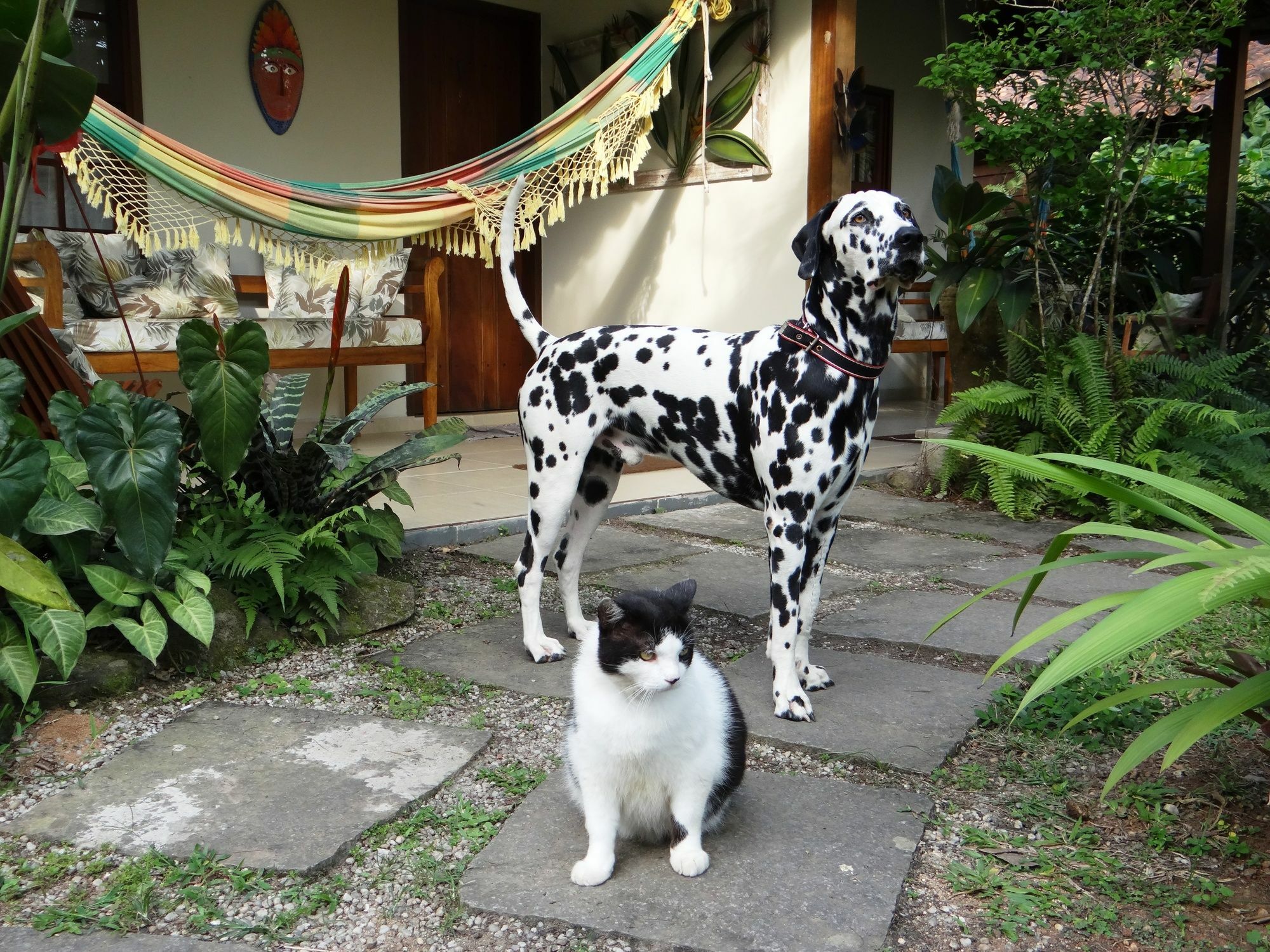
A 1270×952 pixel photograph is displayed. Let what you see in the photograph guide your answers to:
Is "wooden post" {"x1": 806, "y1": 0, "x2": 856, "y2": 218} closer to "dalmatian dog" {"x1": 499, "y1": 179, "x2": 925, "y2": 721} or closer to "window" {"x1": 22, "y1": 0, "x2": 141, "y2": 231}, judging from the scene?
"dalmatian dog" {"x1": 499, "y1": 179, "x2": 925, "y2": 721}

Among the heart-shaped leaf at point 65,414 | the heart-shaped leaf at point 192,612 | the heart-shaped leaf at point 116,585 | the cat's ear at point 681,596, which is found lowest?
the heart-shaped leaf at point 192,612

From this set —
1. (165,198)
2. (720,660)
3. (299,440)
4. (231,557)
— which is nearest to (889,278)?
(720,660)

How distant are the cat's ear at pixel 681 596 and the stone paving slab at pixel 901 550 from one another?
196 centimetres

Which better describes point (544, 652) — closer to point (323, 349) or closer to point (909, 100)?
point (323, 349)

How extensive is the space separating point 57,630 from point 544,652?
106cm

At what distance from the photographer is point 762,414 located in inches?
89.4

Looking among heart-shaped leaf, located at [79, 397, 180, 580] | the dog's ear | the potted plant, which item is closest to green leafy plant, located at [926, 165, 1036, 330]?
the potted plant

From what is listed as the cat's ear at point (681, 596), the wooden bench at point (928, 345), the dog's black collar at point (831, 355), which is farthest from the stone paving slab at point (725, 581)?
the wooden bench at point (928, 345)

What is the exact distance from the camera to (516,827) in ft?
5.63

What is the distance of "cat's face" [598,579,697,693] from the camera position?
1490 mm

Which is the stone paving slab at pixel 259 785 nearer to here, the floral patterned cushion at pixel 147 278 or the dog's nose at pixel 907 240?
the dog's nose at pixel 907 240

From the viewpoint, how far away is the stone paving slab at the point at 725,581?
9.86ft

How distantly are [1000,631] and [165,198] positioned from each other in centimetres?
290

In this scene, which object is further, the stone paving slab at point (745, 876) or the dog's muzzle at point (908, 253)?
the dog's muzzle at point (908, 253)
